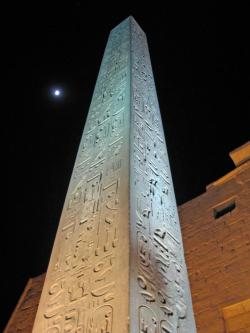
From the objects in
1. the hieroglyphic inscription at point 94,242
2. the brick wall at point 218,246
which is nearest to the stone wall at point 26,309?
the brick wall at point 218,246

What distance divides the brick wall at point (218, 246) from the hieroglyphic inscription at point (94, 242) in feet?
9.31

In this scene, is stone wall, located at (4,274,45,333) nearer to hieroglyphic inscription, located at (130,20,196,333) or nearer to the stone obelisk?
the stone obelisk

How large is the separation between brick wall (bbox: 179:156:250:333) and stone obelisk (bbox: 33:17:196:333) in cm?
253

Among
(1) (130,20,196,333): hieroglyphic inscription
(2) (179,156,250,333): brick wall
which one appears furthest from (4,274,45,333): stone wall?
(1) (130,20,196,333): hieroglyphic inscription

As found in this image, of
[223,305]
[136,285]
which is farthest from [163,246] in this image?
[223,305]

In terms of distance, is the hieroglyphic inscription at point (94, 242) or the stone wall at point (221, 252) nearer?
the hieroglyphic inscription at point (94, 242)

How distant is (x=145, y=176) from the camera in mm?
2201

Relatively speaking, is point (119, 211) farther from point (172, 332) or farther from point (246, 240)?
point (246, 240)

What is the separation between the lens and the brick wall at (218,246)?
14.5 ft

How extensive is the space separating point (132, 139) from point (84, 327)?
4.17 feet

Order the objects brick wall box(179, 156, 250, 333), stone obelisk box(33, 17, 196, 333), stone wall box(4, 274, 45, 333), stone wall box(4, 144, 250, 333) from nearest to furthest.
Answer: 1. stone obelisk box(33, 17, 196, 333)
2. stone wall box(4, 144, 250, 333)
3. brick wall box(179, 156, 250, 333)
4. stone wall box(4, 274, 45, 333)

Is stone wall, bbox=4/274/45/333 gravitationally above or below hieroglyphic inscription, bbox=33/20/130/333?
above

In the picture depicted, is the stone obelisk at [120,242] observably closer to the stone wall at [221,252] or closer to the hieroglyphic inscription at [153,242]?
the hieroglyphic inscription at [153,242]

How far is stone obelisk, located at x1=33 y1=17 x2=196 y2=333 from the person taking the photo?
145 centimetres
